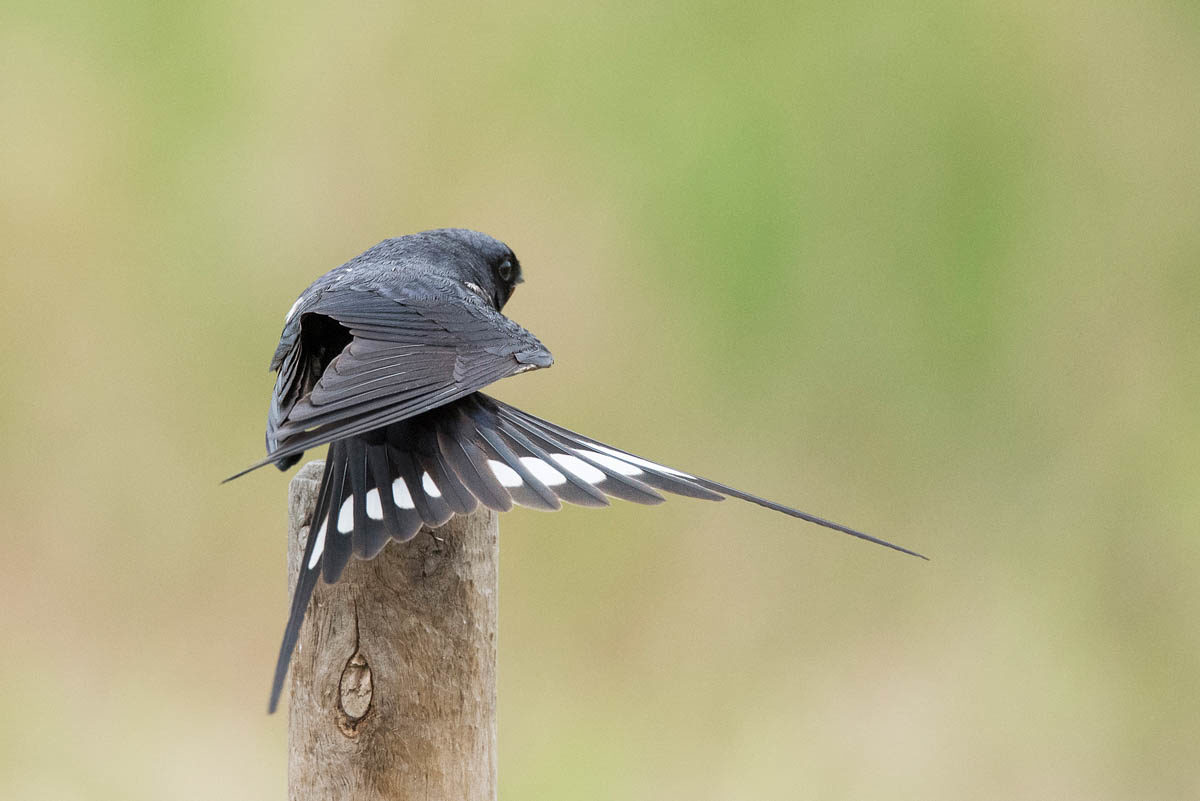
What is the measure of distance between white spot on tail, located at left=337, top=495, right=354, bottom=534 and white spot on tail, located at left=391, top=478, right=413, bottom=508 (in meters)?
0.06

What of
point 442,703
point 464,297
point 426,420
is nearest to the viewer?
point 442,703

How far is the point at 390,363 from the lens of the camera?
1646mm

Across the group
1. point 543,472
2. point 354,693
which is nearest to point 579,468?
point 543,472

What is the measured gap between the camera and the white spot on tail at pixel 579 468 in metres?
1.58

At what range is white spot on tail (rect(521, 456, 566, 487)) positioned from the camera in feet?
5.16

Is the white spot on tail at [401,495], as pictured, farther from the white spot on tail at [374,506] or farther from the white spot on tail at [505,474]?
the white spot on tail at [505,474]

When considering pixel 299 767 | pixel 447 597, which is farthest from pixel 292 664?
pixel 447 597

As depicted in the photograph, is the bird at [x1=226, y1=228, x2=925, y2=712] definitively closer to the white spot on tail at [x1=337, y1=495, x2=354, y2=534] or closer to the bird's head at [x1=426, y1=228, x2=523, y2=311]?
the white spot on tail at [x1=337, y1=495, x2=354, y2=534]

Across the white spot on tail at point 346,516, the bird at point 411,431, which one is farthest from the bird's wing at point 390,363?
the white spot on tail at point 346,516

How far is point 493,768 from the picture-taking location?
1686mm

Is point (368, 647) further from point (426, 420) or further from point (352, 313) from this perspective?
point (352, 313)

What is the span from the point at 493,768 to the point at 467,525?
1.22 ft

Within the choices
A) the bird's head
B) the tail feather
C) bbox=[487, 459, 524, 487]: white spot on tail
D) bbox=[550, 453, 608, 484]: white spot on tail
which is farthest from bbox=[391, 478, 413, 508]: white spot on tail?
the bird's head

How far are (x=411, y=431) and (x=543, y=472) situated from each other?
231 mm
